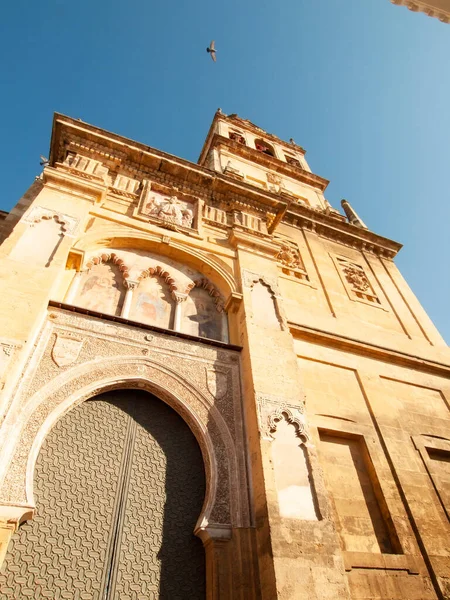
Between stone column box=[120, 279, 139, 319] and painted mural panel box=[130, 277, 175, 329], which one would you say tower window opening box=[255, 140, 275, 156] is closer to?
painted mural panel box=[130, 277, 175, 329]

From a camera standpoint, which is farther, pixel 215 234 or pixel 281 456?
pixel 215 234

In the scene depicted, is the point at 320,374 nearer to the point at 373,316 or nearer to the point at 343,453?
the point at 343,453

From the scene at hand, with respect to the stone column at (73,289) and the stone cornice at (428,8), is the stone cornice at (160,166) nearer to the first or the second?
the stone column at (73,289)

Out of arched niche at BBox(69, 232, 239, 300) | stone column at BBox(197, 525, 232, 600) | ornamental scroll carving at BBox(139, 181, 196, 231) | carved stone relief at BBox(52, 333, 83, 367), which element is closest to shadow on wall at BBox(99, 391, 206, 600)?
stone column at BBox(197, 525, 232, 600)

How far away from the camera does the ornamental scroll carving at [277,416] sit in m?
4.61

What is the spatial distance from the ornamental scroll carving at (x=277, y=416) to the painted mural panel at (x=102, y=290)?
102 inches

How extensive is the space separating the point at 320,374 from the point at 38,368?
4175mm

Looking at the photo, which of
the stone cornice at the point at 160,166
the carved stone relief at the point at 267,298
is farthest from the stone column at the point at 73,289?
the stone cornice at the point at 160,166

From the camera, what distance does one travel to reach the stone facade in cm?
389

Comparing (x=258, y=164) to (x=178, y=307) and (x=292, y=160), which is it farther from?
(x=178, y=307)

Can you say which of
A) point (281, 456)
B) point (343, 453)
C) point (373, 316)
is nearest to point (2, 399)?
point (281, 456)

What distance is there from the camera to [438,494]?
17.7 ft

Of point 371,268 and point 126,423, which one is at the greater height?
point 371,268

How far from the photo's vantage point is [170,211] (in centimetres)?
776
